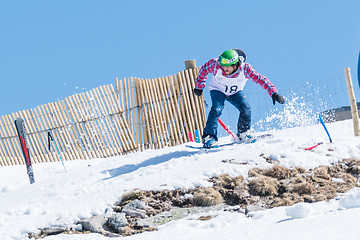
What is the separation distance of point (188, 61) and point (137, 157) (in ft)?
15.9

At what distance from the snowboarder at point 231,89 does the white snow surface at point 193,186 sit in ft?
1.60

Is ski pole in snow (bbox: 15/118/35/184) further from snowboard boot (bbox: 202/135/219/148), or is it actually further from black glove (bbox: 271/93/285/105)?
black glove (bbox: 271/93/285/105)

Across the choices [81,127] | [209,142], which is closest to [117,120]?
[81,127]

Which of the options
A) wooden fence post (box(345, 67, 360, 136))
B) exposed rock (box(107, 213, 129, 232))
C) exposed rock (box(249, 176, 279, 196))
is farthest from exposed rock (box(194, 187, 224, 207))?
wooden fence post (box(345, 67, 360, 136))

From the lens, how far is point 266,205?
398 centimetres

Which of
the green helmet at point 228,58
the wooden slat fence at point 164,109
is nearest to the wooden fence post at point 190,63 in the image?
the wooden slat fence at point 164,109

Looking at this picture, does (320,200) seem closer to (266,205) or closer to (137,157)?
(266,205)

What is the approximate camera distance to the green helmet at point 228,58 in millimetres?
5961

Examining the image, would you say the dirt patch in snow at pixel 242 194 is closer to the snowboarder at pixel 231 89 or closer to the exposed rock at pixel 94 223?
the exposed rock at pixel 94 223

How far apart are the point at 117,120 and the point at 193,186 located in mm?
7241

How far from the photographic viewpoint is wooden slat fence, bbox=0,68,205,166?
35.3 feet

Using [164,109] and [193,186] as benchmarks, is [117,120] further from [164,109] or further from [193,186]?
[193,186]

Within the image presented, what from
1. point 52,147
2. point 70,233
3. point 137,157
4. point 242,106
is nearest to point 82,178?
point 137,157

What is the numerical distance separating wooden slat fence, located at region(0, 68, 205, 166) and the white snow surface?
3987 mm
